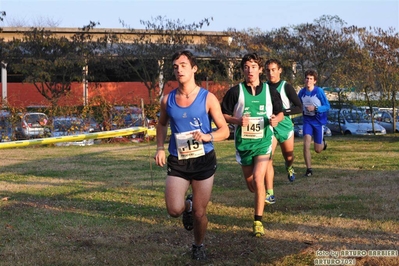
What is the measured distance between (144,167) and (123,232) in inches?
300

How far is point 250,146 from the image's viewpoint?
7.94m

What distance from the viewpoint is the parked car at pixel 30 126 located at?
80.0ft

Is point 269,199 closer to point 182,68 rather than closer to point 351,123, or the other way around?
point 182,68

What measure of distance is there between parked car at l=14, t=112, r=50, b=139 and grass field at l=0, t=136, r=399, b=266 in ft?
33.3

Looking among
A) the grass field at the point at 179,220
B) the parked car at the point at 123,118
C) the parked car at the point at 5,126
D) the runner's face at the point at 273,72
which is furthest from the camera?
the parked car at the point at 123,118

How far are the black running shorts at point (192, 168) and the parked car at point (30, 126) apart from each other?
18.8m

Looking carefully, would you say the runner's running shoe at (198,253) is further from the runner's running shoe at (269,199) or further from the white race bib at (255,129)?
the runner's running shoe at (269,199)

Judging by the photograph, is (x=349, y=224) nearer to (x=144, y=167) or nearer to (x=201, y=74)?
(x=144, y=167)

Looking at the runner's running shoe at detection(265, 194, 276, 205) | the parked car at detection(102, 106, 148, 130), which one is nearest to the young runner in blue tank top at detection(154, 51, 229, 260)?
the runner's running shoe at detection(265, 194, 276, 205)

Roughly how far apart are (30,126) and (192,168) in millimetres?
19003

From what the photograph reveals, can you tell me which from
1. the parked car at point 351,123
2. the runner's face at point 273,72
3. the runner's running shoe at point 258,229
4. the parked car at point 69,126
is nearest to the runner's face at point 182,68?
the runner's running shoe at point 258,229

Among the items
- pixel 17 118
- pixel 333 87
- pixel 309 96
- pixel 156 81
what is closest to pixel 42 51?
pixel 156 81

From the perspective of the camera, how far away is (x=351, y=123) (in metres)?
29.8

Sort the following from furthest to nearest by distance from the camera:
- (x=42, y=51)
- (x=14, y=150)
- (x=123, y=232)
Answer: (x=42, y=51) < (x=14, y=150) < (x=123, y=232)
